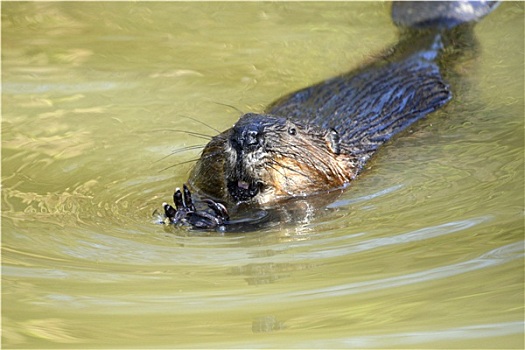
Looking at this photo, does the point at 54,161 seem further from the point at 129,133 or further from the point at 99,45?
the point at 99,45

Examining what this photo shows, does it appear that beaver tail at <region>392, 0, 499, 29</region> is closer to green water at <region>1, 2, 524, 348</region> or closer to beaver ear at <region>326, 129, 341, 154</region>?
green water at <region>1, 2, 524, 348</region>

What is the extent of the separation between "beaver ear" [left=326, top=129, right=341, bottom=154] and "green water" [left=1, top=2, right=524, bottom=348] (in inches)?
12.1

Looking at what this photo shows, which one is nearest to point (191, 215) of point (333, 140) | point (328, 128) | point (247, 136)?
point (247, 136)

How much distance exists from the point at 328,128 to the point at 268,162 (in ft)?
2.67

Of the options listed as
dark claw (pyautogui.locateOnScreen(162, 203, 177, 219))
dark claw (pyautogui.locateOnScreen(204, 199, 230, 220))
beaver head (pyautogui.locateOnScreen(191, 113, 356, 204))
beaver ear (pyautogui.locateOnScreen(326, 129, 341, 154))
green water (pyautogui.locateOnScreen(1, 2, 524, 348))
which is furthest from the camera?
beaver ear (pyautogui.locateOnScreen(326, 129, 341, 154))

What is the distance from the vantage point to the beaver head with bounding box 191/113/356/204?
5.31 metres

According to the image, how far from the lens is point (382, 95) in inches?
265

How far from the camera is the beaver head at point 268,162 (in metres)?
5.31

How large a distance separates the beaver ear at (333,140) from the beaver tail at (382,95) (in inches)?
10.9

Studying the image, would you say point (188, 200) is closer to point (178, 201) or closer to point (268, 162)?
point (178, 201)

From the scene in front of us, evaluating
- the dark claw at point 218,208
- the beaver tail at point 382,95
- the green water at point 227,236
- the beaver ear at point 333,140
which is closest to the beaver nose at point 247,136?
the dark claw at point 218,208

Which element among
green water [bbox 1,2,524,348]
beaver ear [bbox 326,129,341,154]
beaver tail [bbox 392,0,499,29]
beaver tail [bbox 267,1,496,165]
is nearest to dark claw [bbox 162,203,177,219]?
green water [bbox 1,2,524,348]

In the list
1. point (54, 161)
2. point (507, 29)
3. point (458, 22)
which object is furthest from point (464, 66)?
point (54, 161)

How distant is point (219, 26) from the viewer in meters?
9.05
